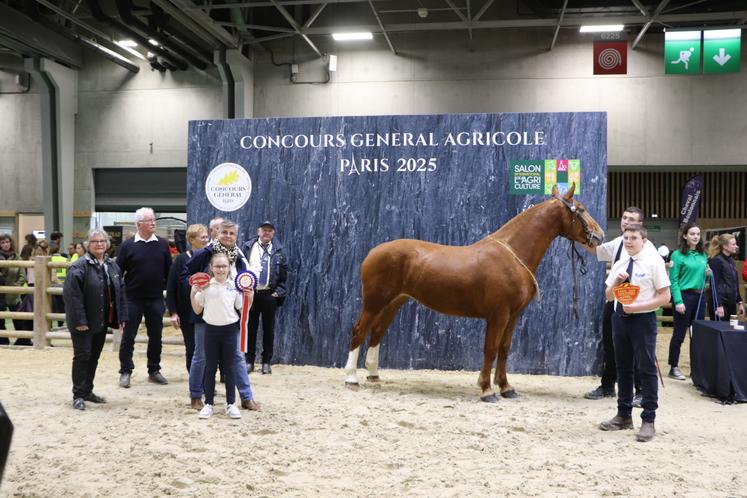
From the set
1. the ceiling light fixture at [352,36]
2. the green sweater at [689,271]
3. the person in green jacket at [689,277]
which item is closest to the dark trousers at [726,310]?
the person in green jacket at [689,277]

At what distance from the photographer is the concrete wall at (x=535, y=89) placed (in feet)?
44.2

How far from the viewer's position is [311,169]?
280 inches

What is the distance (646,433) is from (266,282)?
3780mm

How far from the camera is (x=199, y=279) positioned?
4742 mm

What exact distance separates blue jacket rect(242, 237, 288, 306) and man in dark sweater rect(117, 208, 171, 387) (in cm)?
93

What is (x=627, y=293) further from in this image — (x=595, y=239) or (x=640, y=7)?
(x=640, y=7)

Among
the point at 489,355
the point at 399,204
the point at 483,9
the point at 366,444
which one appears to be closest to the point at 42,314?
the point at 399,204

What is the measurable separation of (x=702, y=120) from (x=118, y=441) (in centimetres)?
1332

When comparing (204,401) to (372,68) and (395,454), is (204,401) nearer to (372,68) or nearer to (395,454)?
(395,454)

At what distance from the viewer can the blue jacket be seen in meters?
6.57

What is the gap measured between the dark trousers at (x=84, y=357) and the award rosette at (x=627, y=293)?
4.01m

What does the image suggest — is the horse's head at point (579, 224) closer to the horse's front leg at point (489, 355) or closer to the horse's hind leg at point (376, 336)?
the horse's front leg at point (489, 355)

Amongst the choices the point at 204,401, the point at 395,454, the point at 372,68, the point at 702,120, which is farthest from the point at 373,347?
the point at 702,120

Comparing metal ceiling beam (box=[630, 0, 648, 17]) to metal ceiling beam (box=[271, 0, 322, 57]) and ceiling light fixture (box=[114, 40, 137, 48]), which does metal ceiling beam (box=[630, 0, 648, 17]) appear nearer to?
metal ceiling beam (box=[271, 0, 322, 57])
